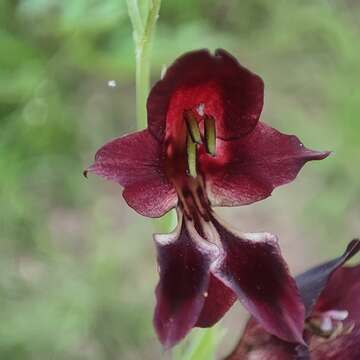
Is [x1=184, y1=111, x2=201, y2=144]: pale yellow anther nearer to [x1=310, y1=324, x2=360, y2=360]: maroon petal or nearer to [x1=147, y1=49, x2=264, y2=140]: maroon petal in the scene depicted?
[x1=147, y1=49, x2=264, y2=140]: maroon petal

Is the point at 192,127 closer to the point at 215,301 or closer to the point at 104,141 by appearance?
the point at 215,301

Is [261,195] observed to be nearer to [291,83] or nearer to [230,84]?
[230,84]

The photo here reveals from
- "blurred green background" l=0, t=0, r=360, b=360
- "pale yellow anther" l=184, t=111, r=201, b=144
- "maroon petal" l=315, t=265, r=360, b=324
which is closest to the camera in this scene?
"pale yellow anther" l=184, t=111, r=201, b=144

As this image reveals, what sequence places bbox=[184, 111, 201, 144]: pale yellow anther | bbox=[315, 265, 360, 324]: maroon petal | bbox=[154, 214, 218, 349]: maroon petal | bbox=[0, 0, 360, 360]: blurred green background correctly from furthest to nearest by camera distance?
bbox=[0, 0, 360, 360]: blurred green background, bbox=[315, 265, 360, 324]: maroon petal, bbox=[184, 111, 201, 144]: pale yellow anther, bbox=[154, 214, 218, 349]: maroon petal

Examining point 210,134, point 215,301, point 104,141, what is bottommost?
point 104,141

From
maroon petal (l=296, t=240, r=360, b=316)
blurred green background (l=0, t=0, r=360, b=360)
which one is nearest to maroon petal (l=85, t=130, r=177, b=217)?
maroon petal (l=296, t=240, r=360, b=316)

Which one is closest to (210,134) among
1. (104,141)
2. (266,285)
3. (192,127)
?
(192,127)

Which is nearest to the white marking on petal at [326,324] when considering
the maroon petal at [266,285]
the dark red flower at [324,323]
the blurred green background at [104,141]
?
the dark red flower at [324,323]
